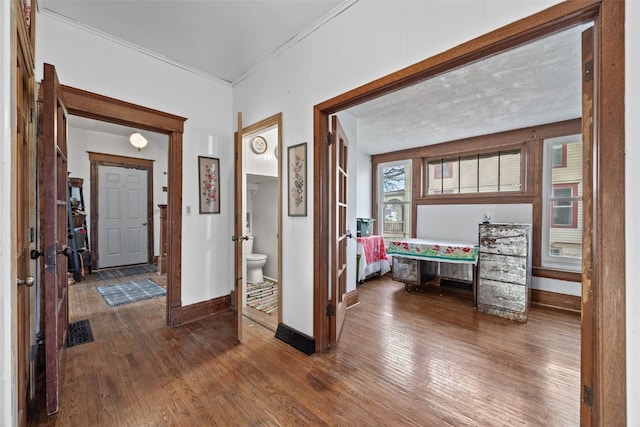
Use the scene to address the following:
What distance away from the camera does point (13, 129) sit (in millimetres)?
1051

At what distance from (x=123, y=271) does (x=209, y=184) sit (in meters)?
3.36

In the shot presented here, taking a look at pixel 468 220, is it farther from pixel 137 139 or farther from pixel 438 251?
pixel 137 139

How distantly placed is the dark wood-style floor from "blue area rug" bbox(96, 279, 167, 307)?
49 cm

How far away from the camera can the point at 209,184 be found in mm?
3010

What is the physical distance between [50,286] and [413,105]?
A: 3413 millimetres

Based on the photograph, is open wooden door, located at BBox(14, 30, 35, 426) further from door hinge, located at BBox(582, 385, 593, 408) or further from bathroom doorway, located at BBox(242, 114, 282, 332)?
door hinge, located at BBox(582, 385, 593, 408)

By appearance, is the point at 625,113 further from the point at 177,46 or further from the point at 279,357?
the point at 177,46

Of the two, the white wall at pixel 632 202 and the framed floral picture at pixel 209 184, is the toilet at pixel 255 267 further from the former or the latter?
the white wall at pixel 632 202

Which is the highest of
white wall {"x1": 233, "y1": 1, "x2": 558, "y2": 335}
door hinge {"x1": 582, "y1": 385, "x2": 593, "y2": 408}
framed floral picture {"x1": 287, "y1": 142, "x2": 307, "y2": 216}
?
white wall {"x1": 233, "y1": 1, "x2": 558, "y2": 335}

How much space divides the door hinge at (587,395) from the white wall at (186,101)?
3.00 metres

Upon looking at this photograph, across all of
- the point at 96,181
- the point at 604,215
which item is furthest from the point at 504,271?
the point at 96,181

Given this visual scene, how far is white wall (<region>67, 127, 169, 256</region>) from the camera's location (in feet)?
15.8

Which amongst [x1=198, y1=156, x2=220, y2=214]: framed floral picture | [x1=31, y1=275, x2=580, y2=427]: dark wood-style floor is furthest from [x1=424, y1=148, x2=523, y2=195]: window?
[x1=198, y1=156, x2=220, y2=214]: framed floral picture

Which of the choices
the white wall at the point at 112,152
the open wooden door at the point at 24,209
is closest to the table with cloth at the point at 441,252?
the open wooden door at the point at 24,209
